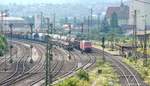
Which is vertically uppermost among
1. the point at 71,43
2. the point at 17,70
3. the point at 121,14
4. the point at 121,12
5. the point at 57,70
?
the point at 121,12

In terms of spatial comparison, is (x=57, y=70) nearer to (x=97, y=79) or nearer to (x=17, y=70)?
(x=17, y=70)

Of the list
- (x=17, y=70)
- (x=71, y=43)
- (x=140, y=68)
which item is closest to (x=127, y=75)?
(x=140, y=68)

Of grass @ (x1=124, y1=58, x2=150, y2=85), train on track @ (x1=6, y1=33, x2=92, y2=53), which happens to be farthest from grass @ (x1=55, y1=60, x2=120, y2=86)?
train on track @ (x1=6, y1=33, x2=92, y2=53)

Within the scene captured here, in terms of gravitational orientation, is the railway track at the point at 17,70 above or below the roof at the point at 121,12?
below

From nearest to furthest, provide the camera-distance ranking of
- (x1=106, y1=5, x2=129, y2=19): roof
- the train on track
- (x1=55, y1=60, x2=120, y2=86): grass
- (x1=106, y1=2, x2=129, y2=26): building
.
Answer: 1. (x1=55, y1=60, x2=120, y2=86): grass
2. the train on track
3. (x1=106, y1=2, x2=129, y2=26): building
4. (x1=106, y1=5, x2=129, y2=19): roof

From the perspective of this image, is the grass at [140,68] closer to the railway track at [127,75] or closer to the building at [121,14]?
the railway track at [127,75]

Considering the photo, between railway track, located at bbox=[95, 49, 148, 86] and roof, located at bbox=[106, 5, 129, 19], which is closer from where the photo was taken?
railway track, located at bbox=[95, 49, 148, 86]

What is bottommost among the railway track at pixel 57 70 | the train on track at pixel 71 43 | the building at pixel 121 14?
the railway track at pixel 57 70

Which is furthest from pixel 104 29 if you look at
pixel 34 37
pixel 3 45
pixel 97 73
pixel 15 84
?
pixel 15 84

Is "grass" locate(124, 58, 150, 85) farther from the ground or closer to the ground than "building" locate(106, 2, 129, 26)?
closer to the ground

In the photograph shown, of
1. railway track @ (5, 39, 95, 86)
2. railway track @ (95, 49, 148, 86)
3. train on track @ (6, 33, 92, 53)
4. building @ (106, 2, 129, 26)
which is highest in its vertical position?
building @ (106, 2, 129, 26)

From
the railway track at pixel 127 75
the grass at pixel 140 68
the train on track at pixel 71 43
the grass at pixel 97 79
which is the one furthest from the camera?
the train on track at pixel 71 43

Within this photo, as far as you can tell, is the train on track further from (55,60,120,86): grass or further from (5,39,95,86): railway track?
(55,60,120,86): grass

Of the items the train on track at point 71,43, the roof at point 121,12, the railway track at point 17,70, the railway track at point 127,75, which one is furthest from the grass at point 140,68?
the roof at point 121,12
